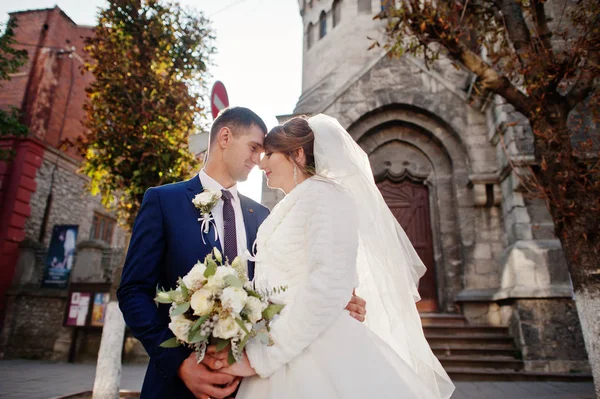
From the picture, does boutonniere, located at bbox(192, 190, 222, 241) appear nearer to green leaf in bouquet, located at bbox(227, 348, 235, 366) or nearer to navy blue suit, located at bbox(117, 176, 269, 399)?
navy blue suit, located at bbox(117, 176, 269, 399)

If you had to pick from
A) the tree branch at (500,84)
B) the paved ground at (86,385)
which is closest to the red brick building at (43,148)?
the paved ground at (86,385)

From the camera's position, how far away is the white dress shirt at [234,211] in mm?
2346

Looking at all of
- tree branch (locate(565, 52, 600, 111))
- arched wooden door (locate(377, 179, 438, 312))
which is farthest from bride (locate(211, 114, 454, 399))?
arched wooden door (locate(377, 179, 438, 312))

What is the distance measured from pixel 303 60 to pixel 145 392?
16.3m

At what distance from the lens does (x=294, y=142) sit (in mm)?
2402

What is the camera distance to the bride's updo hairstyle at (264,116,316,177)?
2.40m

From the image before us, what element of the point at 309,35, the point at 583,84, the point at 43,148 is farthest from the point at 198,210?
the point at 309,35

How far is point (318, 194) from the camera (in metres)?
2.05

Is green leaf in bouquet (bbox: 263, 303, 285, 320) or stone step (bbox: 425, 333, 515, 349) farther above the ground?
green leaf in bouquet (bbox: 263, 303, 285, 320)

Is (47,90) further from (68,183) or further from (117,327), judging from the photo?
(117,327)

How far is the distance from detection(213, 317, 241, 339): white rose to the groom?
22 cm

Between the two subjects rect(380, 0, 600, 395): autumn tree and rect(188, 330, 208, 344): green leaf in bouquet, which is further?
rect(380, 0, 600, 395): autumn tree

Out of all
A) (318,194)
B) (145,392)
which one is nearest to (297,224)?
(318,194)

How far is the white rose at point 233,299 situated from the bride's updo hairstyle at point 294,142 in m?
1.04
